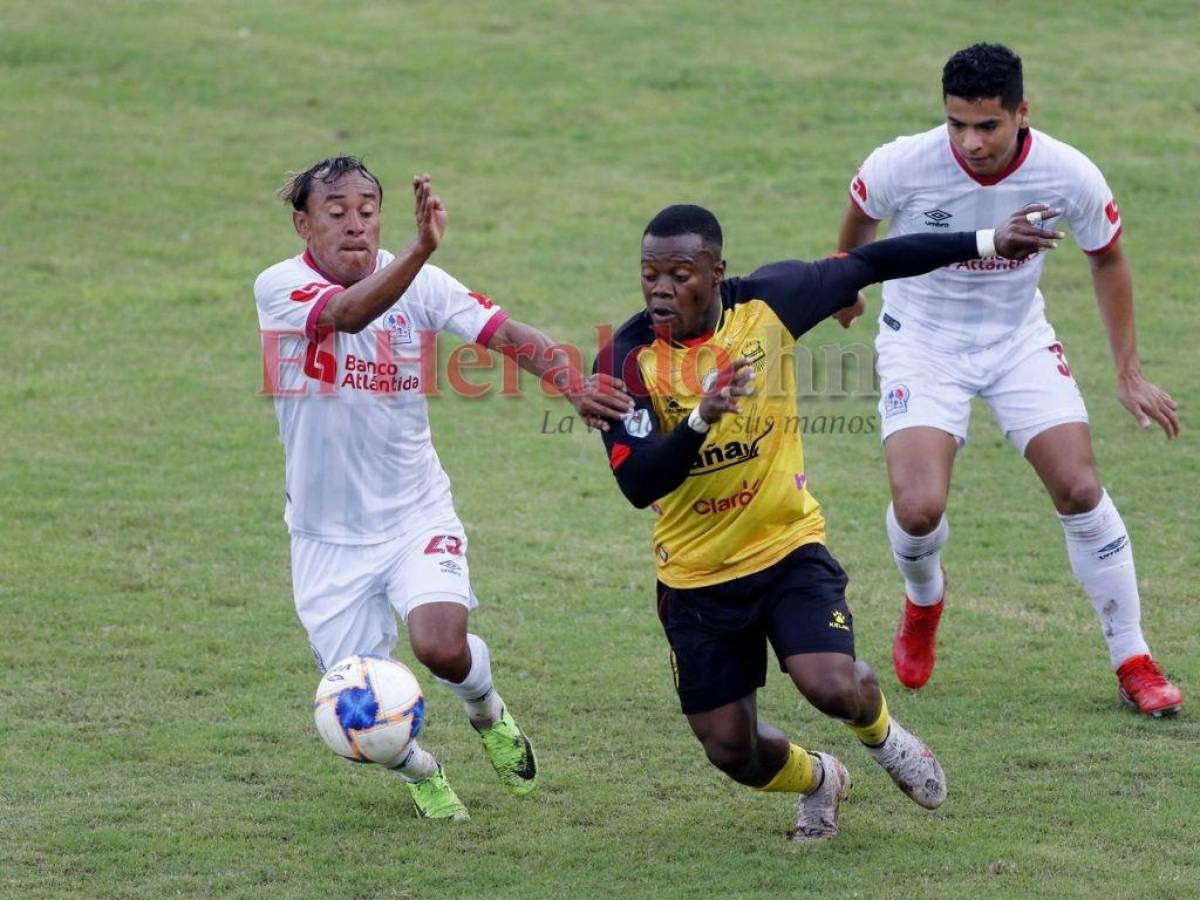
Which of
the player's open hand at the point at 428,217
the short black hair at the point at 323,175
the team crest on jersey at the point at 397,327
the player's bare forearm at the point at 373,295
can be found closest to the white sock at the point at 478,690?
the team crest on jersey at the point at 397,327

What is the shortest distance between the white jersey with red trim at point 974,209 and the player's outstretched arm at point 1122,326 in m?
0.10

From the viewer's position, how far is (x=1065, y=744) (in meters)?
7.49

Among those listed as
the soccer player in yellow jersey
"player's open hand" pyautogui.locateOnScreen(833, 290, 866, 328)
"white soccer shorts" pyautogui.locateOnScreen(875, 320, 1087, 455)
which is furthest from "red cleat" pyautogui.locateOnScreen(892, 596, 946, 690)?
the soccer player in yellow jersey

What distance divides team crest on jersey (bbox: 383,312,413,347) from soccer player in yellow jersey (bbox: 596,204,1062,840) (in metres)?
1.01

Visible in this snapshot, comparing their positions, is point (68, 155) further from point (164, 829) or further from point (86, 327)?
point (164, 829)

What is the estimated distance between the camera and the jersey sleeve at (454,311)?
7.12 m

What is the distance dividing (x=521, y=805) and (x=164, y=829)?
1441 mm

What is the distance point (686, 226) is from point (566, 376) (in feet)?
2.50

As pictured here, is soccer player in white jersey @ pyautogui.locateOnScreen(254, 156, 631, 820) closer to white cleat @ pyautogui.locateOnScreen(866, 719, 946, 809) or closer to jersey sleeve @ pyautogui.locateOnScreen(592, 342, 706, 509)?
jersey sleeve @ pyautogui.locateOnScreen(592, 342, 706, 509)

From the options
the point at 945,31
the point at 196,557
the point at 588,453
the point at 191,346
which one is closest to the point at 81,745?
the point at 196,557

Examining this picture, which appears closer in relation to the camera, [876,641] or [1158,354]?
[876,641]

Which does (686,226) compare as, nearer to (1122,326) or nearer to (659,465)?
(659,465)

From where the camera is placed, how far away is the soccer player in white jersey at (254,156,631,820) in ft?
22.9

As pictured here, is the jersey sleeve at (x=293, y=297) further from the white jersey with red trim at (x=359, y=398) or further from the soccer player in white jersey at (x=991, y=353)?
the soccer player in white jersey at (x=991, y=353)
